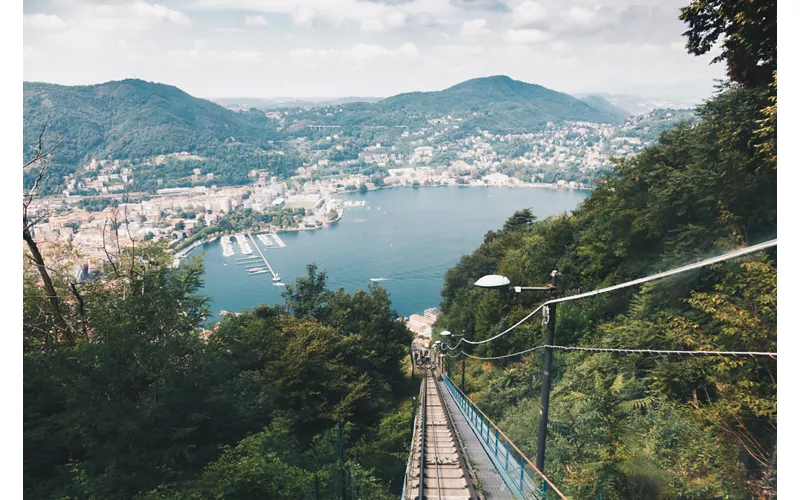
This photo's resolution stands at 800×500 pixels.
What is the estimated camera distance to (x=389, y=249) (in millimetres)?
71438

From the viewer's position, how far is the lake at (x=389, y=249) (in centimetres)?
5519

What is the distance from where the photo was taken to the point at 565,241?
17.5m

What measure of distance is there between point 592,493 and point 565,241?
13.8 m

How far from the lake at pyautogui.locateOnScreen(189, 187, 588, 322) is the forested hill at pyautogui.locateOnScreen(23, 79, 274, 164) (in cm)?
3133

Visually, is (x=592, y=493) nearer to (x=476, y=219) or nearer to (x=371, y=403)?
(x=371, y=403)

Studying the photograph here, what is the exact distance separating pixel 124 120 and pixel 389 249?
103m

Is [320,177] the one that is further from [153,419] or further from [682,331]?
[682,331]

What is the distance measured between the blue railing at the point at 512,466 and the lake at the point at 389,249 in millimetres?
37557

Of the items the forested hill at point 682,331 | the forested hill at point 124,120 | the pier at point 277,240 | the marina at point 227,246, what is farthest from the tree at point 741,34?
the pier at point 277,240

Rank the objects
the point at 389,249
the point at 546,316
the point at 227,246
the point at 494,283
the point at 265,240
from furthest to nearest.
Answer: the point at 265,240 → the point at 227,246 → the point at 389,249 → the point at 546,316 → the point at 494,283

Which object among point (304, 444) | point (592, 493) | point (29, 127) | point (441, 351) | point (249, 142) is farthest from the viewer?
point (249, 142)

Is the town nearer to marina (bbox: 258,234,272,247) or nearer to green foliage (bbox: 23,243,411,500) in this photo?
green foliage (bbox: 23,243,411,500)

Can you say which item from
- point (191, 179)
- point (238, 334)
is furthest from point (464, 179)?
point (238, 334)

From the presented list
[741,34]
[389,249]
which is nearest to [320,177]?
[389,249]
